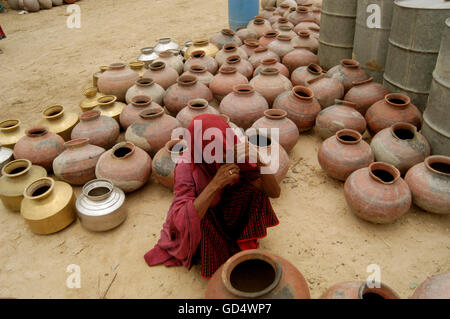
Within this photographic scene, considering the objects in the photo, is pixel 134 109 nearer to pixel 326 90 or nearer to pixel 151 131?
pixel 151 131

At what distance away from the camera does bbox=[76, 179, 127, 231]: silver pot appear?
3.82m

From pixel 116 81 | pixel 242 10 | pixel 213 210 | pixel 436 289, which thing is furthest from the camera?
pixel 242 10

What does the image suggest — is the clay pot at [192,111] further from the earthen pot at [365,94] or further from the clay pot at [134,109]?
the earthen pot at [365,94]

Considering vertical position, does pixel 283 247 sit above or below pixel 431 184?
below

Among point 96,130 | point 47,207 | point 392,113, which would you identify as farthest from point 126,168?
point 392,113

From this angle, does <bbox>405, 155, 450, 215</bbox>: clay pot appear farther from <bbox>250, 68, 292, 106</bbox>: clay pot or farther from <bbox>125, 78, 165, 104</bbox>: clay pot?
<bbox>125, 78, 165, 104</bbox>: clay pot

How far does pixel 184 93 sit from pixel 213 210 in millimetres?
3026

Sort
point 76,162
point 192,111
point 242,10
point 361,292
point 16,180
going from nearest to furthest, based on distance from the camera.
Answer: point 361,292
point 16,180
point 76,162
point 192,111
point 242,10

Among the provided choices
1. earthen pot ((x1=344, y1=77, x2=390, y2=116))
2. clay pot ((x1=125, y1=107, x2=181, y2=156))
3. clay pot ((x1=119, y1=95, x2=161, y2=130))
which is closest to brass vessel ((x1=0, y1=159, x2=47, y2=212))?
clay pot ((x1=125, y1=107, x2=181, y2=156))

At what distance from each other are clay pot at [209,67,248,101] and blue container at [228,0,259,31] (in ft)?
13.6

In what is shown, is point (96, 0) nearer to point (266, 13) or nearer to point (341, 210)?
point (266, 13)

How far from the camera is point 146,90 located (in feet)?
19.2

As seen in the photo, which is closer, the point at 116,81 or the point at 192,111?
the point at 192,111

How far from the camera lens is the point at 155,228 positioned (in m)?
4.01
